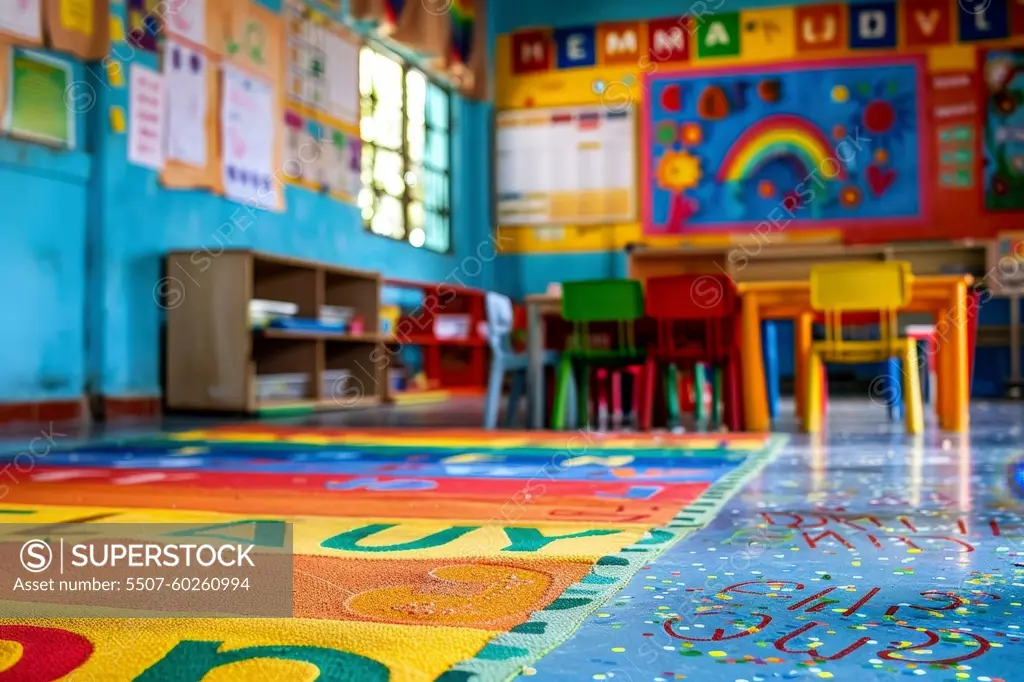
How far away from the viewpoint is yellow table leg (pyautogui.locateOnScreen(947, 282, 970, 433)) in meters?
4.25

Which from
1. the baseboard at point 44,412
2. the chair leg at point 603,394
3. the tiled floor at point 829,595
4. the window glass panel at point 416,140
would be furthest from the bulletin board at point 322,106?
the tiled floor at point 829,595

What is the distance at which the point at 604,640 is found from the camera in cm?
112

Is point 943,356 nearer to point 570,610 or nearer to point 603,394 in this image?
point 603,394

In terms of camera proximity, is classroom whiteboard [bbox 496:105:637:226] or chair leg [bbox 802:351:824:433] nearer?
chair leg [bbox 802:351:824:433]

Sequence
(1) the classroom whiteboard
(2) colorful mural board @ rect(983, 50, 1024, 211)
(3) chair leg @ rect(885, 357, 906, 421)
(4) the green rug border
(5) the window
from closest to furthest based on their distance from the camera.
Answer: (4) the green rug border, (3) chair leg @ rect(885, 357, 906, 421), (5) the window, (2) colorful mural board @ rect(983, 50, 1024, 211), (1) the classroom whiteboard

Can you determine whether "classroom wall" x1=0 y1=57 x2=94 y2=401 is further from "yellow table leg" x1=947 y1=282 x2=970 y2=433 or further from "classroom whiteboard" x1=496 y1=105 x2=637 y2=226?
"classroom whiteboard" x1=496 y1=105 x2=637 y2=226

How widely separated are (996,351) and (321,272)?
5302 mm

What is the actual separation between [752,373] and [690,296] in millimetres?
425

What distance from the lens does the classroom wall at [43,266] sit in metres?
4.52

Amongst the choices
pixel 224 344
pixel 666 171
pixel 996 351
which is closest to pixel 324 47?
pixel 224 344

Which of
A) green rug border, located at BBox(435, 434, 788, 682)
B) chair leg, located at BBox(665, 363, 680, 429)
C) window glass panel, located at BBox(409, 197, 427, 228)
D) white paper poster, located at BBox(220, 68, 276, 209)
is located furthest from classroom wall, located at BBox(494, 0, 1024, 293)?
green rug border, located at BBox(435, 434, 788, 682)

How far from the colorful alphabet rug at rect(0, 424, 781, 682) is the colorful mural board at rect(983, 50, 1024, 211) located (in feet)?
18.4

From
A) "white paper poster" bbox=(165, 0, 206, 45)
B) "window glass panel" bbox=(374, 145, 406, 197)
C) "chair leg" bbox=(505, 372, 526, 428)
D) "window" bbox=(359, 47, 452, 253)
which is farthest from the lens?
"window glass panel" bbox=(374, 145, 406, 197)

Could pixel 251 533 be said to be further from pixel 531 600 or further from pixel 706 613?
pixel 706 613
